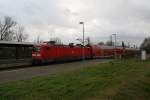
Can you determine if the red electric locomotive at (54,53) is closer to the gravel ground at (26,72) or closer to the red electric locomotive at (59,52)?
the red electric locomotive at (59,52)

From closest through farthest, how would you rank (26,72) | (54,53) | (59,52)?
(26,72) → (54,53) → (59,52)

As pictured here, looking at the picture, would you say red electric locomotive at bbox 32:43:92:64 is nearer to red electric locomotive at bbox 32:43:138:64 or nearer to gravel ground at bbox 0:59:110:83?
red electric locomotive at bbox 32:43:138:64

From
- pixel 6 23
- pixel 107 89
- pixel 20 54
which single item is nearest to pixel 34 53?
pixel 20 54

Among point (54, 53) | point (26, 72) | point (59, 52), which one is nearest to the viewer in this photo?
point (26, 72)

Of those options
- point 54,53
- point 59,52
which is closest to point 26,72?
point 54,53

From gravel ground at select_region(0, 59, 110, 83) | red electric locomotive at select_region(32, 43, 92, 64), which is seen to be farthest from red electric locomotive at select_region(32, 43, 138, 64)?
gravel ground at select_region(0, 59, 110, 83)

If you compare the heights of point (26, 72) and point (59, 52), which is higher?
point (59, 52)

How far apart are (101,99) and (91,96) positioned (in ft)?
2.34

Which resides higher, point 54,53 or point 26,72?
point 54,53

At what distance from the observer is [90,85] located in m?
13.7

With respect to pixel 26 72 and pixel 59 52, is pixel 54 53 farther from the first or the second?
pixel 26 72

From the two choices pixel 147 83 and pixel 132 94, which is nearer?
pixel 132 94

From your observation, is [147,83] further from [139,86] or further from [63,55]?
[63,55]

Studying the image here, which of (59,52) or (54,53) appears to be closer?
(54,53)
